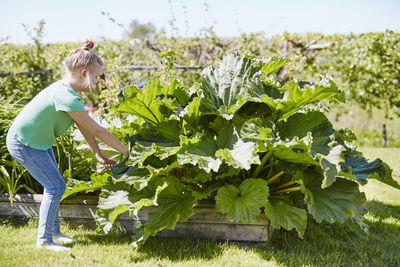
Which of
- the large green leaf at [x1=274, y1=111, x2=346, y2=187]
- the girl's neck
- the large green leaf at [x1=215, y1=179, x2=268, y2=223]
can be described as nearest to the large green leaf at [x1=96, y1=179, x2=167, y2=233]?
the large green leaf at [x1=215, y1=179, x2=268, y2=223]

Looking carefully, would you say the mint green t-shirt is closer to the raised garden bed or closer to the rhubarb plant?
the rhubarb plant

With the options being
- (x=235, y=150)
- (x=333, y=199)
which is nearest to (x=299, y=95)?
(x=235, y=150)

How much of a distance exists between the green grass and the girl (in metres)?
0.16

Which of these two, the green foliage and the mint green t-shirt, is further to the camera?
the green foliage

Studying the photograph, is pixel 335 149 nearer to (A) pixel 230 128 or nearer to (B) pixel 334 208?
(B) pixel 334 208

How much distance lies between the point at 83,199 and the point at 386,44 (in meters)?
6.42

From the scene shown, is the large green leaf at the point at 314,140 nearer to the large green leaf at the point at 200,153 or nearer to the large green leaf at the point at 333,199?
the large green leaf at the point at 333,199

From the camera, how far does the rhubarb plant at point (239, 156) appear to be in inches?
83.9

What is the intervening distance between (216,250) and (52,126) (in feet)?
3.94

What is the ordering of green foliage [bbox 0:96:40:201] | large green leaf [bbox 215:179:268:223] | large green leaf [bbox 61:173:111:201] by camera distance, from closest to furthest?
large green leaf [bbox 215:179:268:223], large green leaf [bbox 61:173:111:201], green foliage [bbox 0:96:40:201]

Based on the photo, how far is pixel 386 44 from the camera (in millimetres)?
7066

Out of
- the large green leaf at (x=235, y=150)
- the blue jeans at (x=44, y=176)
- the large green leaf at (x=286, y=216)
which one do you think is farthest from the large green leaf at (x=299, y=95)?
the blue jeans at (x=44, y=176)

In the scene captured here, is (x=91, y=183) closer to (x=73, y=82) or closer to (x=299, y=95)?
(x=73, y=82)

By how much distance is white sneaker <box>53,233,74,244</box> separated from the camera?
7.84ft
